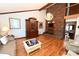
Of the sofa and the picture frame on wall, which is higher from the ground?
the picture frame on wall

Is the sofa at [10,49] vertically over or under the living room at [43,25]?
under

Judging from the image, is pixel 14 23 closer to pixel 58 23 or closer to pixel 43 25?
pixel 43 25

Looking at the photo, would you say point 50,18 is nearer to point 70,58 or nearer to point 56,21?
point 56,21

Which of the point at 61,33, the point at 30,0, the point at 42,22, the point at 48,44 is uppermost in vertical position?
the point at 30,0

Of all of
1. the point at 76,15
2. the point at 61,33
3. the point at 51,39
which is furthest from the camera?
the point at 51,39

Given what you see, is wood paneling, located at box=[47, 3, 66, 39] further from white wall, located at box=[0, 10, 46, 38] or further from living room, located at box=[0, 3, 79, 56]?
white wall, located at box=[0, 10, 46, 38]

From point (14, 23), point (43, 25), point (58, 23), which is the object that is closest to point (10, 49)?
point (14, 23)

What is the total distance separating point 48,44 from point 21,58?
608 millimetres

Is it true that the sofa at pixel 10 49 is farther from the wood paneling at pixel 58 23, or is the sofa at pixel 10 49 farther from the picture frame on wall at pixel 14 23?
the wood paneling at pixel 58 23

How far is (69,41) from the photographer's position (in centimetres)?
76

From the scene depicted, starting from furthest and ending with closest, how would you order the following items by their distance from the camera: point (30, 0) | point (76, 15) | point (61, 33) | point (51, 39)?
point (51, 39)
point (61, 33)
point (76, 15)
point (30, 0)

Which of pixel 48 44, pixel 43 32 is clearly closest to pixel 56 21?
pixel 43 32

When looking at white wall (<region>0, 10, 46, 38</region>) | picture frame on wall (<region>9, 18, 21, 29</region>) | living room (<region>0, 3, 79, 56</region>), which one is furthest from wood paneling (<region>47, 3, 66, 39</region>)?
picture frame on wall (<region>9, 18, 21, 29</region>)

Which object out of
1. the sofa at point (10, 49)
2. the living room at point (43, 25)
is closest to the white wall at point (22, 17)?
the living room at point (43, 25)
